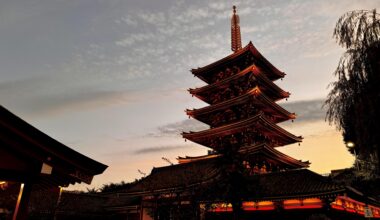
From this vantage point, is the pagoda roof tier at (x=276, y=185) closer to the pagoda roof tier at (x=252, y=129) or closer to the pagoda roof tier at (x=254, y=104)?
the pagoda roof tier at (x=252, y=129)

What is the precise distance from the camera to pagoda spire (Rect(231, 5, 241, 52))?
3772 centimetres

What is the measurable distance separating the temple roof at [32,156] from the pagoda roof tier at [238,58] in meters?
25.4

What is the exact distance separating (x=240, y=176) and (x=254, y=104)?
1572 centimetres

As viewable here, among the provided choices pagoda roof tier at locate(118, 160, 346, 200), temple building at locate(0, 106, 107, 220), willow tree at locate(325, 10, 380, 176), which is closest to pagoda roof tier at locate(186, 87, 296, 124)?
pagoda roof tier at locate(118, 160, 346, 200)

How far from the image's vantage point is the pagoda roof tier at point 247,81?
94.5 ft

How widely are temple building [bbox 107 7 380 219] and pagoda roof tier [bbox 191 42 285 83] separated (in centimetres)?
11

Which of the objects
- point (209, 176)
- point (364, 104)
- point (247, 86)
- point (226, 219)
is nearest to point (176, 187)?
point (209, 176)

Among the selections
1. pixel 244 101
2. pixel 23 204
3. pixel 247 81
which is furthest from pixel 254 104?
pixel 23 204

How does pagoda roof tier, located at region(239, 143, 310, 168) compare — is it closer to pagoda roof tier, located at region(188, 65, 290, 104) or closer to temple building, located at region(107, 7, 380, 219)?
temple building, located at region(107, 7, 380, 219)

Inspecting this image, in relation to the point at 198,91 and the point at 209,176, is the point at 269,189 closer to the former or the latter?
the point at 209,176

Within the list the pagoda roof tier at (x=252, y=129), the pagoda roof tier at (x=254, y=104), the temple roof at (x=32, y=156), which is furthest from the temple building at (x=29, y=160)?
the pagoda roof tier at (x=254, y=104)

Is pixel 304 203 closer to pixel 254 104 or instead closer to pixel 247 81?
pixel 254 104

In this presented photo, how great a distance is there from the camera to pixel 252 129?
88.5ft

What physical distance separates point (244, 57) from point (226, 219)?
56.4ft
